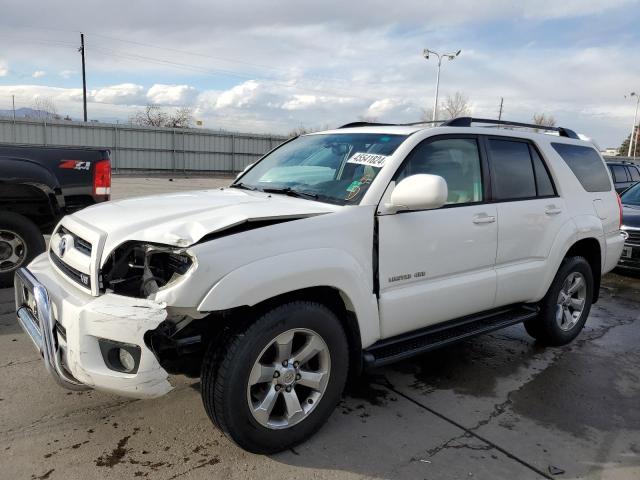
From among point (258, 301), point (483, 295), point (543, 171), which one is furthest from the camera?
point (543, 171)

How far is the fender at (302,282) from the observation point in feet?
8.21

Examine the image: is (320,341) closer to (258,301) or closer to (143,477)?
(258,301)

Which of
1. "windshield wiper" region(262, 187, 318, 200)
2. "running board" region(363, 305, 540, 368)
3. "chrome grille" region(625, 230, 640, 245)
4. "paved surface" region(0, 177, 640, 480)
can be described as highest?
"windshield wiper" region(262, 187, 318, 200)

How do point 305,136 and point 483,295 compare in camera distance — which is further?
point 305,136

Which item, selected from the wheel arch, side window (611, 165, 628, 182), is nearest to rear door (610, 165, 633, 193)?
side window (611, 165, 628, 182)

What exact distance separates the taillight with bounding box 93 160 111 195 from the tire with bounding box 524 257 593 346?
14.7 ft

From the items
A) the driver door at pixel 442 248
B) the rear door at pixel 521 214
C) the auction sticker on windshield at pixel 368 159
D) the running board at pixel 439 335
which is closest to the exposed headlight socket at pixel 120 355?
the running board at pixel 439 335

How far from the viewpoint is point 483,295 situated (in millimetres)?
3795

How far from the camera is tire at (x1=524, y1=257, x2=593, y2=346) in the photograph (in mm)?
4547

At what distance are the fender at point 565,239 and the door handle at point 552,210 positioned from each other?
139mm

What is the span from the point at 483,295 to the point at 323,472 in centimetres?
175

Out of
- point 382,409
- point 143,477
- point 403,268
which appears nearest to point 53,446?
point 143,477

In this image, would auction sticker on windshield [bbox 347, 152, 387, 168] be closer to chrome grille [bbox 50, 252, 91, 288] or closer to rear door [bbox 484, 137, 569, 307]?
rear door [bbox 484, 137, 569, 307]

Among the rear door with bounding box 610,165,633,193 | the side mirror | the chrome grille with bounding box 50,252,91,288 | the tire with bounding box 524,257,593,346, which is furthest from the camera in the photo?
the rear door with bounding box 610,165,633,193
